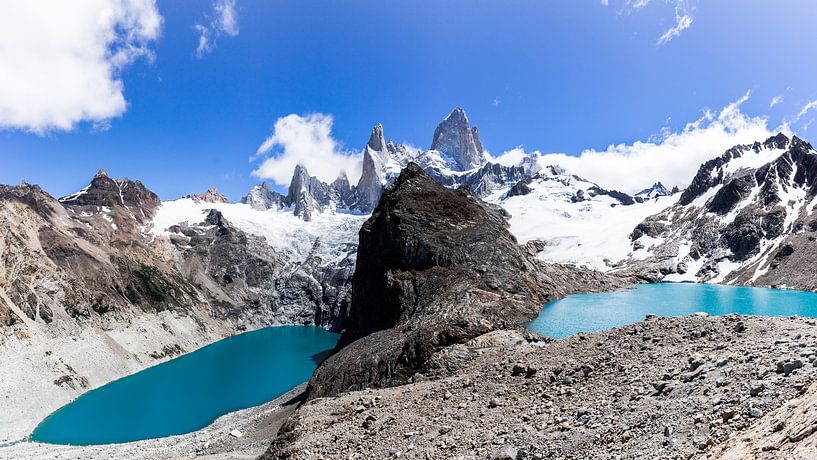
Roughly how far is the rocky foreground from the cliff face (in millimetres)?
9688

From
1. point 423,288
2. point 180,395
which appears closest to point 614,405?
point 423,288

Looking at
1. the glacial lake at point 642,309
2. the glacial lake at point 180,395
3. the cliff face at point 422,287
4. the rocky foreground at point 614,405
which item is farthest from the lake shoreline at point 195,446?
the glacial lake at point 642,309

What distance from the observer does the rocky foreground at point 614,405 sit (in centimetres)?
1366

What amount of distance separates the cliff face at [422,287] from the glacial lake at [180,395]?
2989 centimetres

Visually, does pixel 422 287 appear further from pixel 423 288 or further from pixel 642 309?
pixel 642 309

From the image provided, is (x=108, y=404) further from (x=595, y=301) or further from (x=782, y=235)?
(x=782, y=235)

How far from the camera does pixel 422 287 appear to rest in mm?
70812

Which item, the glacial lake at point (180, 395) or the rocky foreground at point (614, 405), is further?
the glacial lake at point (180, 395)

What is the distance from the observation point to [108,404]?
102250 mm

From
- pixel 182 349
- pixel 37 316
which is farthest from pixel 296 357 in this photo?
pixel 37 316

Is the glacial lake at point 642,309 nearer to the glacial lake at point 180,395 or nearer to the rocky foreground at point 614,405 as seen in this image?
the rocky foreground at point 614,405

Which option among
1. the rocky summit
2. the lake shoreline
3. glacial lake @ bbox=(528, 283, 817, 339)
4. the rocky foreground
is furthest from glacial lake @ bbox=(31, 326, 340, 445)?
the rocky foreground

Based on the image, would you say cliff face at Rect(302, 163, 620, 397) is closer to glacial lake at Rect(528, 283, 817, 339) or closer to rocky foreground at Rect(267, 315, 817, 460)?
glacial lake at Rect(528, 283, 817, 339)

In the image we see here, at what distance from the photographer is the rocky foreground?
538 inches
